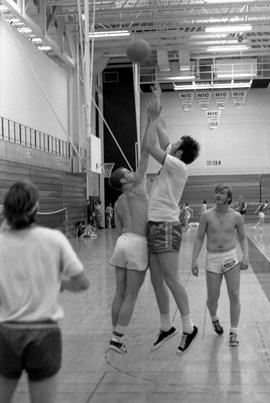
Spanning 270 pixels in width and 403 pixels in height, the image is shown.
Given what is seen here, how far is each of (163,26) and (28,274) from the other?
25227 millimetres

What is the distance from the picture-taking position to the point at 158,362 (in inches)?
209

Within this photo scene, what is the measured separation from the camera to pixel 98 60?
32438 mm

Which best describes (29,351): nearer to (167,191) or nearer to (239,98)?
(167,191)

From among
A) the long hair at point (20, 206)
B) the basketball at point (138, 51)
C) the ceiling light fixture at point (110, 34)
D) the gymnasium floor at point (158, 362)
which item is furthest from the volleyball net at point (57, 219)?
the long hair at point (20, 206)

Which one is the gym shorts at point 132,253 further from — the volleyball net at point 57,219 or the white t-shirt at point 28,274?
the volleyball net at point 57,219

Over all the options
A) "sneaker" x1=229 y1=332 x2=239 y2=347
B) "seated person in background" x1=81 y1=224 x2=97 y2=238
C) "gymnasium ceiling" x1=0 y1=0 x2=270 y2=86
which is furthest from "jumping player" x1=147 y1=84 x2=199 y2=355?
"seated person in background" x1=81 y1=224 x2=97 y2=238

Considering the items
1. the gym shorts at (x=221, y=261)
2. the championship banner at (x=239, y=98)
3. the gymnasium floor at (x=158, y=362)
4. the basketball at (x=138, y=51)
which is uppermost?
the championship banner at (x=239, y=98)

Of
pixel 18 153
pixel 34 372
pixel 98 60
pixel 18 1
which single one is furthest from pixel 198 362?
pixel 98 60

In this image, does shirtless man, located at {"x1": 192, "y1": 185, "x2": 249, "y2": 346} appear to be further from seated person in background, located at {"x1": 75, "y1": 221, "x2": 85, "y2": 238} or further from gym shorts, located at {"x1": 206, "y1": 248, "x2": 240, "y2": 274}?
seated person in background, located at {"x1": 75, "y1": 221, "x2": 85, "y2": 238}

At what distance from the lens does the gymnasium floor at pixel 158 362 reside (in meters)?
4.41

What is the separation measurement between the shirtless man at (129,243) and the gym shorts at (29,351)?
256 cm

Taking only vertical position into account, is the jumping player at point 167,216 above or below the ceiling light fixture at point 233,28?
below

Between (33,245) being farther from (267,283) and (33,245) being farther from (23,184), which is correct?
(267,283)

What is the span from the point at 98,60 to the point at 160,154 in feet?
93.4
